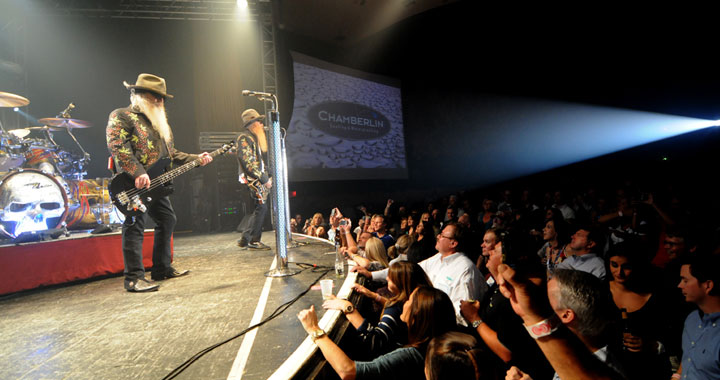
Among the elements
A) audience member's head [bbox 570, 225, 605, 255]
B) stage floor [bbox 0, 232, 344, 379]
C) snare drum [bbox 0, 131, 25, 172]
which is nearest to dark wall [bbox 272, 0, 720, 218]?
snare drum [bbox 0, 131, 25, 172]

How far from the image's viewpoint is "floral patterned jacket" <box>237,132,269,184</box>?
4.11 m

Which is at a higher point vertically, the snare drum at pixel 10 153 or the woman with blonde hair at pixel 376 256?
the snare drum at pixel 10 153

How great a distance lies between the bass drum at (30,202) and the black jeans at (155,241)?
1.35 metres

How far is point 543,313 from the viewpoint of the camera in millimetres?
1036

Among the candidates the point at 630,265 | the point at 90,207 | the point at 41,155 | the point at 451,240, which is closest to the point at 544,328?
the point at 630,265

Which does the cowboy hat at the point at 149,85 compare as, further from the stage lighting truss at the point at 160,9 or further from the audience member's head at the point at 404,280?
the stage lighting truss at the point at 160,9

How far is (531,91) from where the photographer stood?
11.0 meters

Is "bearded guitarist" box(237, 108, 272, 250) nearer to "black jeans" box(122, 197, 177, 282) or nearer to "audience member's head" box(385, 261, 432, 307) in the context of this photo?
"black jeans" box(122, 197, 177, 282)

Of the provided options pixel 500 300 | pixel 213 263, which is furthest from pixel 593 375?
pixel 213 263

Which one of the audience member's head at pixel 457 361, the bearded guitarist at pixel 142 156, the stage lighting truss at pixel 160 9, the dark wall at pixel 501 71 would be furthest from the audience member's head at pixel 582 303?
the dark wall at pixel 501 71

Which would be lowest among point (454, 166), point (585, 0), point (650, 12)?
point (454, 166)

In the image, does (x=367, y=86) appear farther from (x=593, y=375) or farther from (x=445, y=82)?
(x=593, y=375)

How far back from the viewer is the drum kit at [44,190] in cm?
320

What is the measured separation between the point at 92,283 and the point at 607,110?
495 inches
